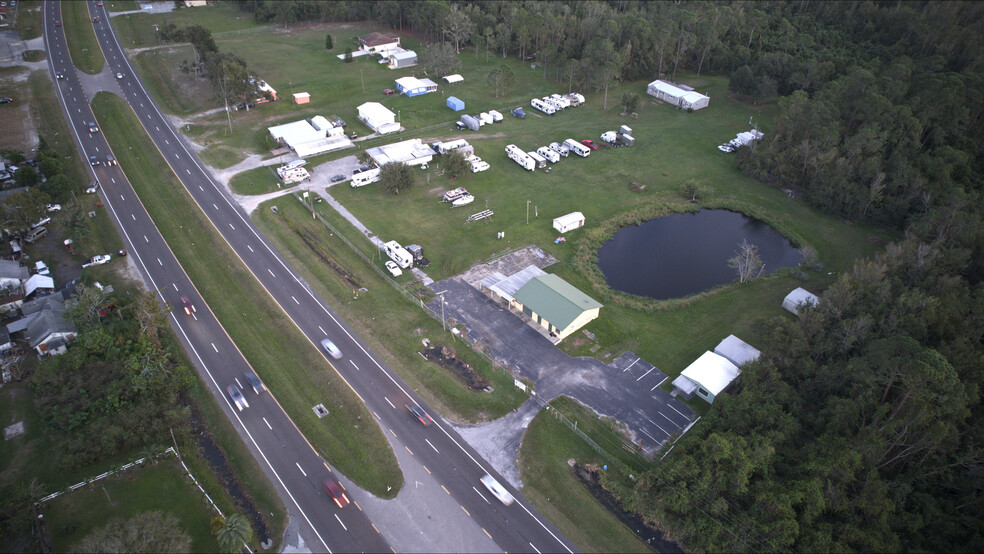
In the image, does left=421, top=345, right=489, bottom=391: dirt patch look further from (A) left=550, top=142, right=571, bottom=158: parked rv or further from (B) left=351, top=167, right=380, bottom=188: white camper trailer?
(A) left=550, top=142, right=571, bottom=158: parked rv

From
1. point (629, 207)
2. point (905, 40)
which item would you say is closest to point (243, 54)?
point (629, 207)

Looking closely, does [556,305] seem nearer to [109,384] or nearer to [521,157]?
[521,157]

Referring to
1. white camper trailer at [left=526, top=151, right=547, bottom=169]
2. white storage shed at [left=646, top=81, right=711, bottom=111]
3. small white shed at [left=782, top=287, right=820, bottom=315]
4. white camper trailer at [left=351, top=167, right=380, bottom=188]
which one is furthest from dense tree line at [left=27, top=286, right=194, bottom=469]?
white storage shed at [left=646, top=81, right=711, bottom=111]

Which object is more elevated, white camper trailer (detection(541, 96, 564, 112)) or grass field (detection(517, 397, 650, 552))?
white camper trailer (detection(541, 96, 564, 112))

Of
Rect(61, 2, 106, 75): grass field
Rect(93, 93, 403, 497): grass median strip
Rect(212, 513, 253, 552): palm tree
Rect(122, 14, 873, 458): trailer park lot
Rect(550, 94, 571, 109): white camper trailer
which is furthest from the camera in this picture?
Rect(61, 2, 106, 75): grass field

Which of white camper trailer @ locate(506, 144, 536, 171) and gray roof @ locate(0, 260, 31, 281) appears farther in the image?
white camper trailer @ locate(506, 144, 536, 171)

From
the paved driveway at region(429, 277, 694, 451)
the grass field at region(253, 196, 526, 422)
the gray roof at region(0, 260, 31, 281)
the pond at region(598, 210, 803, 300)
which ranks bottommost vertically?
the pond at region(598, 210, 803, 300)

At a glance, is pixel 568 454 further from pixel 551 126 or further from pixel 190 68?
pixel 190 68


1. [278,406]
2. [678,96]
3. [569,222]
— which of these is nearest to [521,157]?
[569,222]
